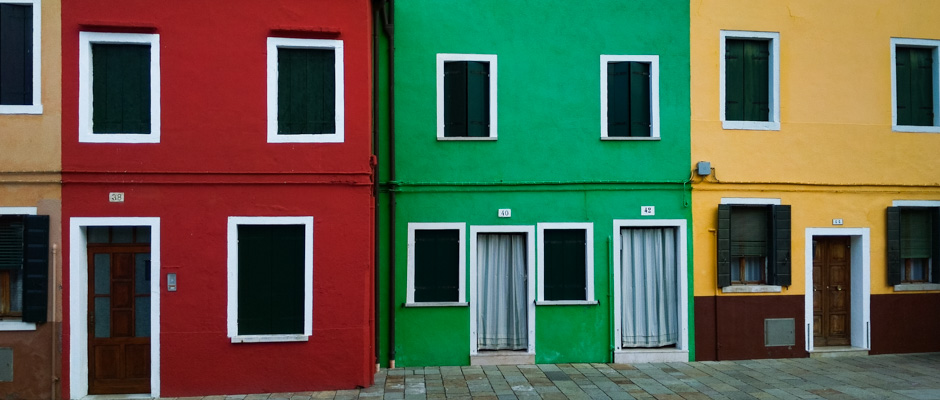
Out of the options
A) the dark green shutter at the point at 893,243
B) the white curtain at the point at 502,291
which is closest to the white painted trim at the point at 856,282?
the dark green shutter at the point at 893,243

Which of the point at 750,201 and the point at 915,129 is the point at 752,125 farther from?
the point at 915,129

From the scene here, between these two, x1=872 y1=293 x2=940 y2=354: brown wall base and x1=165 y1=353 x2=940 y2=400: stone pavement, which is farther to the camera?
x1=872 y1=293 x2=940 y2=354: brown wall base

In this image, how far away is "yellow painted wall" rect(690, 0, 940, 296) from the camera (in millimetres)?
11781

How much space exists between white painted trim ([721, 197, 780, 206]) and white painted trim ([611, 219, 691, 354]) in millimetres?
841

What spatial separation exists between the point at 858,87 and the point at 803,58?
3.76 feet

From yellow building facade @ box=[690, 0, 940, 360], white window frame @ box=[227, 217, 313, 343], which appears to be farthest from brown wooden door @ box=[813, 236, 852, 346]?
white window frame @ box=[227, 217, 313, 343]

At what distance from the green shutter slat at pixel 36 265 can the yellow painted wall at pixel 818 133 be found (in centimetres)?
984

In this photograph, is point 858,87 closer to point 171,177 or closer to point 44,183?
point 171,177

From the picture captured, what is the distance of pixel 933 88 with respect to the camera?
1245 centimetres

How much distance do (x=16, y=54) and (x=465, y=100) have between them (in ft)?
21.4

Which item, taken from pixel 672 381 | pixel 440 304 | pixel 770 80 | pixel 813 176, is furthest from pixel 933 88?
pixel 440 304

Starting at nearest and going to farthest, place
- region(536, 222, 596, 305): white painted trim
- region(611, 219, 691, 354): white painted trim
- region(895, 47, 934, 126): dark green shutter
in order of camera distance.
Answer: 1. region(536, 222, 596, 305): white painted trim
2. region(611, 219, 691, 354): white painted trim
3. region(895, 47, 934, 126): dark green shutter

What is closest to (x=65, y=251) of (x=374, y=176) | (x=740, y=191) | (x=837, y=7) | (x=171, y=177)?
(x=171, y=177)

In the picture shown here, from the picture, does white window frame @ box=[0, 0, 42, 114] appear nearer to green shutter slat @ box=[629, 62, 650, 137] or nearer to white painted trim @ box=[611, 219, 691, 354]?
white painted trim @ box=[611, 219, 691, 354]
